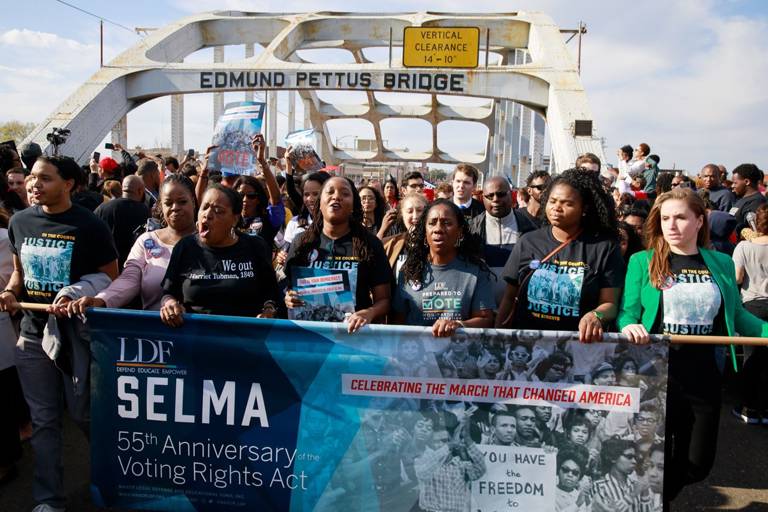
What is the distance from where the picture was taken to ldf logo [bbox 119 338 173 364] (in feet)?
9.70

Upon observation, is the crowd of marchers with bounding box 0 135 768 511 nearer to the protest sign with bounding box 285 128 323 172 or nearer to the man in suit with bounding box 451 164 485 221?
the man in suit with bounding box 451 164 485 221

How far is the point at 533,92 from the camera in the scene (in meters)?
17.4

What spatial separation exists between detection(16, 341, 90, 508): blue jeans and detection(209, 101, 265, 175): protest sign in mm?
3215

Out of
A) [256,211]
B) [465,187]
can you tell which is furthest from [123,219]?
[465,187]

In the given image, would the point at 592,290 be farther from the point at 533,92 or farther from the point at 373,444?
the point at 533,92

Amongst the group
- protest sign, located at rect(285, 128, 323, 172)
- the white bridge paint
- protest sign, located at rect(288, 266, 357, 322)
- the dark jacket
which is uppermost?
the white bridge paint

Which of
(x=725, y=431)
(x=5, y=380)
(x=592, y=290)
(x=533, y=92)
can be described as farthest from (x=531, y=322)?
(x=533, y=92)

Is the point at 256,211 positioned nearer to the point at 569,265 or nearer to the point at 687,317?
the point at 569,265

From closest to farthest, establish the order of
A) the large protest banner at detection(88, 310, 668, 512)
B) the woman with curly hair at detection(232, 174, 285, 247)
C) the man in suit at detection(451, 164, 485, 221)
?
1. the large protest banner at detection(88, 310, 668, 512)
2. the woman with curly hair at detection(232, 174, 285, 247)
3. the man in suit at detection(451, 164, 485, 221)

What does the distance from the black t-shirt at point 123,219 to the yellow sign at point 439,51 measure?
44.1ft

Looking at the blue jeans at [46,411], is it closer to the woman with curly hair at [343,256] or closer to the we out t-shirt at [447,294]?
the woman with curly hair at [343,256]

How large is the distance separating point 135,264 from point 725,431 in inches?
185

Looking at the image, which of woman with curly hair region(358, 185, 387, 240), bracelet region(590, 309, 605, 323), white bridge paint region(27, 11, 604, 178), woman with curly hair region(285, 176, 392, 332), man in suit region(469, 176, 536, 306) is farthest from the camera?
white bridge paint region(27, 11, 604, 178)

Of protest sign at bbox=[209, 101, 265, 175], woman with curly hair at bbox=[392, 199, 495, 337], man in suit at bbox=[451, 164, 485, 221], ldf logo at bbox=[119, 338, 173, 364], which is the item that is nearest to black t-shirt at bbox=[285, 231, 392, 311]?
woman with curly hair at bbox=[392, 199, 495, 337]
